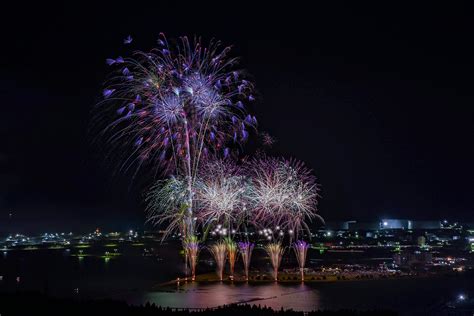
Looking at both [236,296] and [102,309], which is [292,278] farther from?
[102,309]

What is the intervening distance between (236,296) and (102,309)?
12661 mm

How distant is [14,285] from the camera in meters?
49.8

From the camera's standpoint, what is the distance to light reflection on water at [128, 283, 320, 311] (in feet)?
90.6

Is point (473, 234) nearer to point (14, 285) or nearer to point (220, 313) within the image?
point (14, 285)

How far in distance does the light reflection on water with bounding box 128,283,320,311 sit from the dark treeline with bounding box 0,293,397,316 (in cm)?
701

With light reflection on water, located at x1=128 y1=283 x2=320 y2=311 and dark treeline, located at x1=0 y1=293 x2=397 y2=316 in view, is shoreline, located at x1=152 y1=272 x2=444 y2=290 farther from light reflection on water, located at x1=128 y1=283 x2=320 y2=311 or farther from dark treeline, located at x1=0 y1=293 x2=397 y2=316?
dark treeline, located at x1=0 y1=293 x2=397 y2=316

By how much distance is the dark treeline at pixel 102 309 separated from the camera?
61.0 feet

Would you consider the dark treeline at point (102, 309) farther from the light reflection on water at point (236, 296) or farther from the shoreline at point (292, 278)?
the shoreline at point (292, 278)

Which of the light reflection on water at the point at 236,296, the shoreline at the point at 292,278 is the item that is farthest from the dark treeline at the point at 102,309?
the shoreline at the point at 292,278

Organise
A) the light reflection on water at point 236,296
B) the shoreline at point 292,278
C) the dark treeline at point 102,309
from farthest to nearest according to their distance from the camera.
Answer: the shoreline at point 292,278 → the light reflection on water at point 236,296 → the dark treeline at point 102,309

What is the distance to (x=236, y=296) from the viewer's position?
30938 millimetres

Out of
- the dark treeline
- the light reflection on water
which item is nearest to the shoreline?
the light reflection on water

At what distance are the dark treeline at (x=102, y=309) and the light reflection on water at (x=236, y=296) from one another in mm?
7015

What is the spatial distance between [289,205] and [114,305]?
19090 mm
